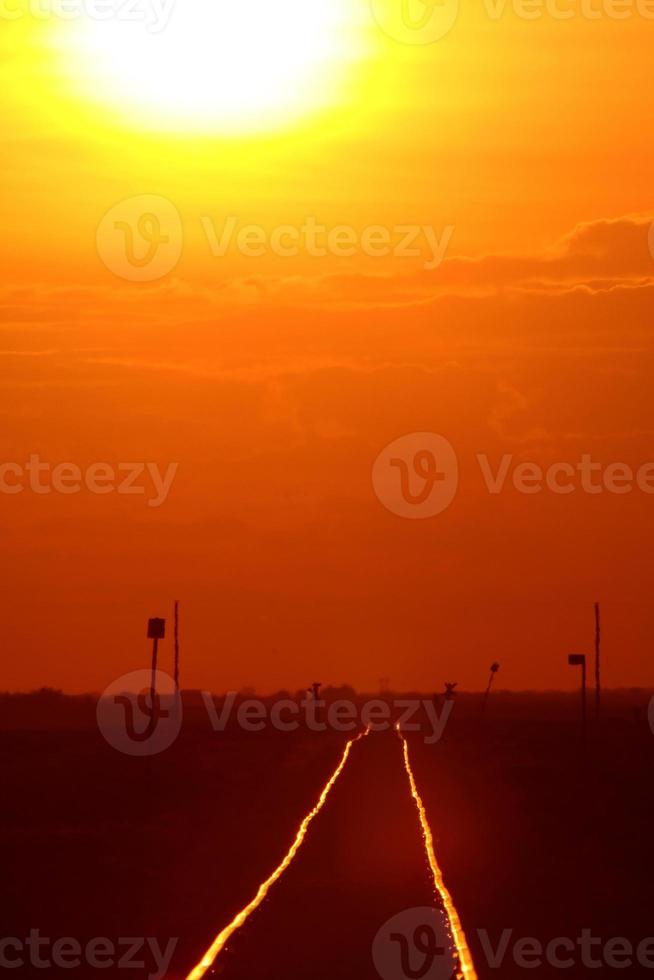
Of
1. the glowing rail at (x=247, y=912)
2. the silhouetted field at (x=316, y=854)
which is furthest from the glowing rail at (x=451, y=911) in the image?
the glowing rail at (x=247, y=912)

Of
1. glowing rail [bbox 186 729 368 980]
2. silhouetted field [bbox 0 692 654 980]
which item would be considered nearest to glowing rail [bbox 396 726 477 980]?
silhouetted field [bbox 0 692 654 980]

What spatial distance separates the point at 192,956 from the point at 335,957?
1.22m

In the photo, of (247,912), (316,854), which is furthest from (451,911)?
(316,854)

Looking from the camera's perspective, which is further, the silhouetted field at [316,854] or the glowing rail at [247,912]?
the silhouetted field at [316,854]

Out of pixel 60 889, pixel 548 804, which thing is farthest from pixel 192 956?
pixel 548 804

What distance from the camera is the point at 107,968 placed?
1616 cm

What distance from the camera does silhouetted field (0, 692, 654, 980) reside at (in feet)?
60.6

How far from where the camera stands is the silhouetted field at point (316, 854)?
1847cm

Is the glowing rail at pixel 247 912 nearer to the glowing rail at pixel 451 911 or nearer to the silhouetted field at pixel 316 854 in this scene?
the silhouetted field at pixel 316 854

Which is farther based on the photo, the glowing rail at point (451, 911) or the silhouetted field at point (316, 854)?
the silhouetted field at point (316, 854)

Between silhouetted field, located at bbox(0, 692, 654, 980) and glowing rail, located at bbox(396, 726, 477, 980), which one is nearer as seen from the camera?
glowing rail, located at bbox(396, 726, 477, 980)

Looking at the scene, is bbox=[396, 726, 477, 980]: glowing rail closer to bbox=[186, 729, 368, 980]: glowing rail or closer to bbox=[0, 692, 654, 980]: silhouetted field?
bbox=[0, 692, 654, 980]: silhouetted field

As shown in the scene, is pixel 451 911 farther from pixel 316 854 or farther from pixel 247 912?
pixel 316 854

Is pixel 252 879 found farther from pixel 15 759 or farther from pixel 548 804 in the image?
pixel 15 759
